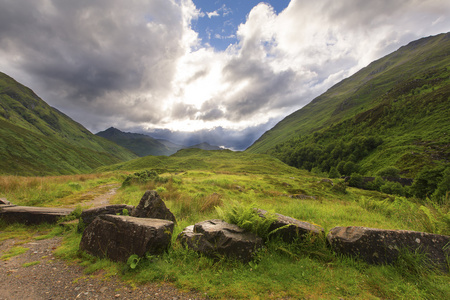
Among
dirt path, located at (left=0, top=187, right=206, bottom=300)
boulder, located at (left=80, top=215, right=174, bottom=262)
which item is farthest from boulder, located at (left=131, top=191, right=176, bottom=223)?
dirt path, located at (left=0, top=187, right=206, bottom=300)

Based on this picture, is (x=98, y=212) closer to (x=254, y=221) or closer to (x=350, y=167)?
(x=254, y=221)

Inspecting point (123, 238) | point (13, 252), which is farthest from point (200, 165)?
point (123, 238)

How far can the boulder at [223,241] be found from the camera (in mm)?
5422

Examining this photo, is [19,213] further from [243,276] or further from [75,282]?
[243,276]

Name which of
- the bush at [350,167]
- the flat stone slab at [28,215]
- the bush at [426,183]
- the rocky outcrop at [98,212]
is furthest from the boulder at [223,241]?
the bush at [350,167]

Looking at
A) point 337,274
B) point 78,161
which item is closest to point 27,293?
point 337,274

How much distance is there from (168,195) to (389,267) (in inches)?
526

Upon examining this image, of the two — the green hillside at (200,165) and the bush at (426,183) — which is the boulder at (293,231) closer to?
the bush at (426,183)

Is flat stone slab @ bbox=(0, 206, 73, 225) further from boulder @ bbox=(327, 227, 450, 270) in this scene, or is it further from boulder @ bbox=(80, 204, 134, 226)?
boulder @ bbox=(327, 227, 450, 270)

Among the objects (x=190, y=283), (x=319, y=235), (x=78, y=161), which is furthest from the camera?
(x=78, y=161)

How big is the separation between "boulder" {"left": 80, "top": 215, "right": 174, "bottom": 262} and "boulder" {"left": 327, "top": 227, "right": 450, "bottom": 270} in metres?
5.69

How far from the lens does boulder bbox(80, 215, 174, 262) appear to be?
5.48m

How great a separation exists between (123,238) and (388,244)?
8.13m

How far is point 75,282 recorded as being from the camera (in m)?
4.64
